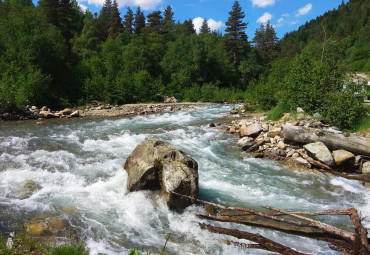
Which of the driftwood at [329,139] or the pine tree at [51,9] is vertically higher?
the pine tree at [51,9]

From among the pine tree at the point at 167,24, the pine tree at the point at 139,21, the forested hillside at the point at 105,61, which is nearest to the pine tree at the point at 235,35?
the forested hillside at the point at 105,61

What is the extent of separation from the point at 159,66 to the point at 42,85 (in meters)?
24.1

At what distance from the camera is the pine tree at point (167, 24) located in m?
60.7

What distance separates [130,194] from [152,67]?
125 ft

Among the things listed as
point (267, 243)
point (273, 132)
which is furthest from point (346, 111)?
point (267, 243)

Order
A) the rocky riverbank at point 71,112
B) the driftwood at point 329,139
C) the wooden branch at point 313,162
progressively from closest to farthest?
the wooden branch at point 313,162 → the driftwood at point 329,139 → the rocky riverbank at point 71,112

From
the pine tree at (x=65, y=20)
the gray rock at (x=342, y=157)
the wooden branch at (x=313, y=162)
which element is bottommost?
the wooden branch at (x=313, y=162)

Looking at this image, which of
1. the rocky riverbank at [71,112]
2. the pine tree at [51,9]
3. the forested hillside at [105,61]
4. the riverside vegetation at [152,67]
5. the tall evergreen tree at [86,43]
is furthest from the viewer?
the pine tree at [51,9]

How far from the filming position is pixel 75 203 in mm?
6648

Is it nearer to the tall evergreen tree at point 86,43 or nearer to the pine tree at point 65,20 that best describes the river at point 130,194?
the tall evergreen tree at point 86,43

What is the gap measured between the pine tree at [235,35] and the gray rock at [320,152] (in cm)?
4973

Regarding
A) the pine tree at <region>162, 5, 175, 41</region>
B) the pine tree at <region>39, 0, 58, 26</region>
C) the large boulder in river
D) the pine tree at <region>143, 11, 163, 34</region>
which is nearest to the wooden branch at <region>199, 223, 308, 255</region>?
the large boulder in river

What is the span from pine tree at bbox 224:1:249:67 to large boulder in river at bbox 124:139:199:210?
5277 centimetres

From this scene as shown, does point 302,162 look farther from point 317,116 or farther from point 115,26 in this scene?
point 115,26
